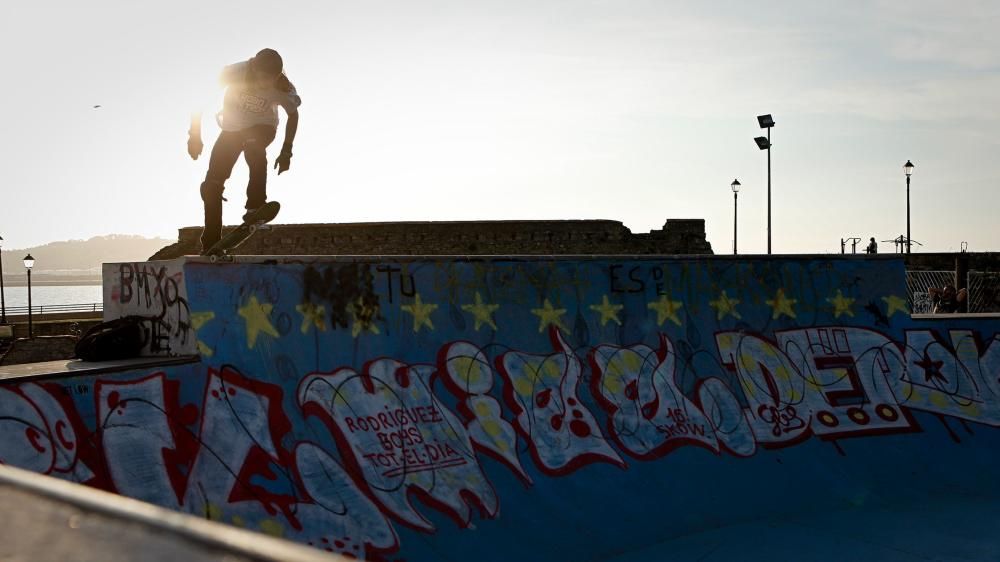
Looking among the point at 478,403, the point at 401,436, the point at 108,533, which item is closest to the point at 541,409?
the point at 478,403

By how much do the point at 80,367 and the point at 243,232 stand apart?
1871mm

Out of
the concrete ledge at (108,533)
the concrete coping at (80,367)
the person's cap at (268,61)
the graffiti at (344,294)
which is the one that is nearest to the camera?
the concrete ledge at (108,533)

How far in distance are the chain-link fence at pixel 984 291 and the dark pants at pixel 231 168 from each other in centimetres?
1906

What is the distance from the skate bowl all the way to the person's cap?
1845 mm

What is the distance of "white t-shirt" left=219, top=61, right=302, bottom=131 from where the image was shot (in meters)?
7.21

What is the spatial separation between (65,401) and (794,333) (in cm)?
844

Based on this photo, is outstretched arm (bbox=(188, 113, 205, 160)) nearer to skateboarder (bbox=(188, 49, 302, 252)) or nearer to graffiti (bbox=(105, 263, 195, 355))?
skateboarder (bbox=(188, 49, 302, 252))

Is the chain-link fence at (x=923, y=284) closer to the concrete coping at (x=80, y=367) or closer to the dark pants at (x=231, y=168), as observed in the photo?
the dark pants at (x=231, y=168)

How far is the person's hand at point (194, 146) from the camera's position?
7371 mm

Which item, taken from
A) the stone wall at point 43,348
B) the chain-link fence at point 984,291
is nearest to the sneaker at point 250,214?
the stone wall at point 43,348

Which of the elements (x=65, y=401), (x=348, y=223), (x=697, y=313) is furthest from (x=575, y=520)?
(x=348, y=223)

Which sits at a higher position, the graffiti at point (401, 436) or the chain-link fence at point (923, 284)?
the chain-link fence at point (923, 284)

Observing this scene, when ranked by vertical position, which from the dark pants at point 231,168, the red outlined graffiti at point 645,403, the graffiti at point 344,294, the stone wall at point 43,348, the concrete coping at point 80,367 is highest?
the dark pants at point 231,168

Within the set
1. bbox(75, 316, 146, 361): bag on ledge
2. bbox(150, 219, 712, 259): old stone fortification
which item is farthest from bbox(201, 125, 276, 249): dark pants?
bbox(150, 219, 712, 259): old stone fortification
